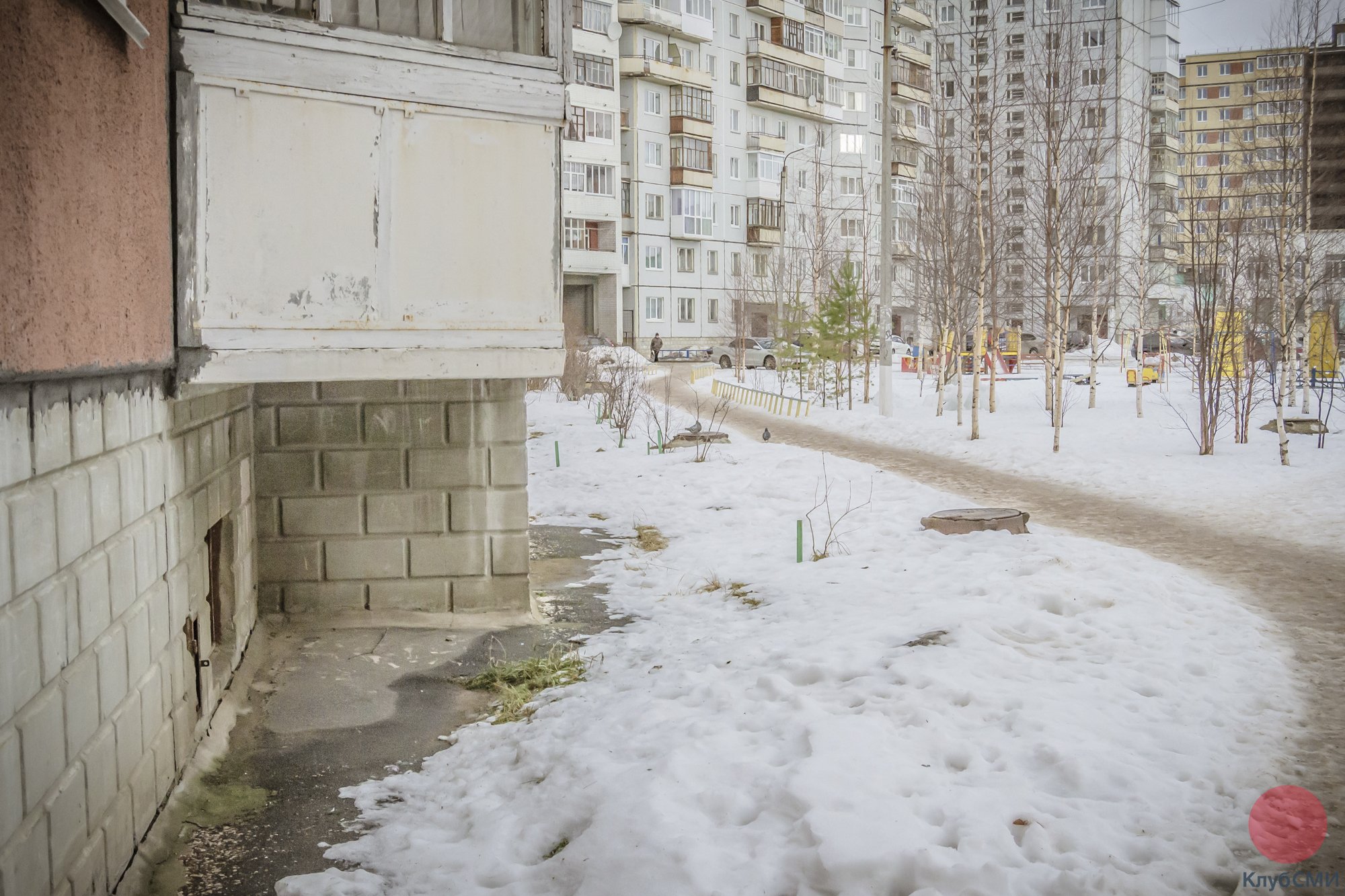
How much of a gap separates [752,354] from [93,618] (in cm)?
4919

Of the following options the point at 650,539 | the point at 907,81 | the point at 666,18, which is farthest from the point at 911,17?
the point at 650,539

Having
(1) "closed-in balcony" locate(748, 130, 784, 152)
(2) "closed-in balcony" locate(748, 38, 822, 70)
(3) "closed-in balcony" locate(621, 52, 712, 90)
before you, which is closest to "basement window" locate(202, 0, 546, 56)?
(3) "closed-in balcony" locate(621, 52, 712, 90)

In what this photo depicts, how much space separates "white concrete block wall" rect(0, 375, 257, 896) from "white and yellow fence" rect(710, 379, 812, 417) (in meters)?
21.2

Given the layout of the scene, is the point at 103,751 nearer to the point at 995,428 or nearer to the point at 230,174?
the point at 230,174

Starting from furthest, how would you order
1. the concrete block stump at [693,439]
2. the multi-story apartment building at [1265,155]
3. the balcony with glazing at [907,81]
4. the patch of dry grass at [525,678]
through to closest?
the balcony with glazing at [907,81], the concrete block stump at [693,439], the multi-story apartment building at [1265,155], the patch of dry grass at [525,678]

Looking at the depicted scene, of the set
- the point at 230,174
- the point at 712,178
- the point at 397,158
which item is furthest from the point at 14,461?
the point at 712,178

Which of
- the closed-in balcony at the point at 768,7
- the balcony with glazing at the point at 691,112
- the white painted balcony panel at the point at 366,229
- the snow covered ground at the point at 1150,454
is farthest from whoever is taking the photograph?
the closed-in balcony at the point at 768,7

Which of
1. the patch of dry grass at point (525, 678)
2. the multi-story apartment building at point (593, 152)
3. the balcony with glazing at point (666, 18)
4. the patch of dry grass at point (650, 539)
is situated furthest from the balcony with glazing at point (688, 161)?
the patch of dry grass at point (525, 678)

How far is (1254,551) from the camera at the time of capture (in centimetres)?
989

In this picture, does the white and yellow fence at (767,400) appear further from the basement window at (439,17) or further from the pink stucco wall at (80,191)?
the pink stucco wall at (80,191)

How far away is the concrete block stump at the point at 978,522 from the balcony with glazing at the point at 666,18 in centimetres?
4634

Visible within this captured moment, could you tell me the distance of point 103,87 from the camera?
4.42 metres

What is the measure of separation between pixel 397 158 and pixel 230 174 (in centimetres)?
106

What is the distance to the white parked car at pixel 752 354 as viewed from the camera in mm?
50562
